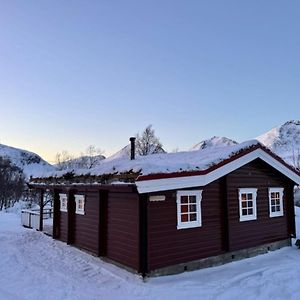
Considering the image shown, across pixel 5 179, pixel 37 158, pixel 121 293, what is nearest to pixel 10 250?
pixel 121 293

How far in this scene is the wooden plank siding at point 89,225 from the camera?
10883 millimetres

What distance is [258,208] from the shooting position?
38.7 feet

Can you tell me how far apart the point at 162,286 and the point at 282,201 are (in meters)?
7.12

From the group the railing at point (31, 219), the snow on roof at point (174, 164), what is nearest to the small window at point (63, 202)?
the snow on roof at point (174, 164)

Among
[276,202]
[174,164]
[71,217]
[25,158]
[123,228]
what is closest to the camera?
[174,164]

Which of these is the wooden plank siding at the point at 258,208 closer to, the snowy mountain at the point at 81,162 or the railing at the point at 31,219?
the railing at the point at 31,219

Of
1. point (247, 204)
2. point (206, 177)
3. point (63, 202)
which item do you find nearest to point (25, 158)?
point (63, 202)

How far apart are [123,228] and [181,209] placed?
5.56ft

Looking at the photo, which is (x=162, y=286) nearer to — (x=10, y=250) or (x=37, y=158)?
(x=10, y=250)

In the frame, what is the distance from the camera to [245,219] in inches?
441

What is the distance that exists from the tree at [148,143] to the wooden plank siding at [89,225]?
34.4 m

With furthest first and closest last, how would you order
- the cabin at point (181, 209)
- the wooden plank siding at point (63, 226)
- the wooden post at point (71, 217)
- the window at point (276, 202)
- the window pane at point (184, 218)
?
the wooden plank siding at point (63, 226) → the wooden post at point (71, 217) → the window at point (276, 202) → the window pane at point (184, 218) → the cabin at point (181, 209)

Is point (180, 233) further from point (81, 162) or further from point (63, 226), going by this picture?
point (81, 162)

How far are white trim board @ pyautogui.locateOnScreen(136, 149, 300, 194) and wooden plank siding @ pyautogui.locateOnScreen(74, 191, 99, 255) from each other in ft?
11.0
